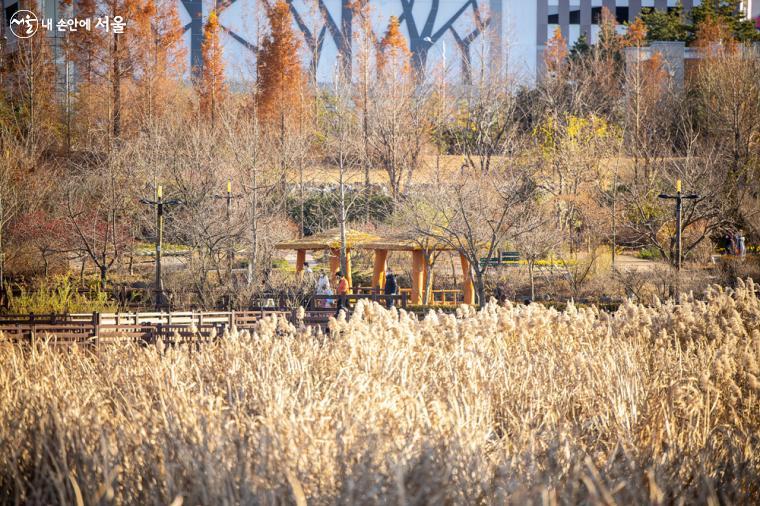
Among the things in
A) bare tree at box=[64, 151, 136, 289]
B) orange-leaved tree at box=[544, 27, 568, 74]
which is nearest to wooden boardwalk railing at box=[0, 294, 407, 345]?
bare tree at box=[64, 151, 136, 289]

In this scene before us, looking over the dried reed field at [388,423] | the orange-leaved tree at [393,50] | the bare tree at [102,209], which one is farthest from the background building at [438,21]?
the dried reed field at [388,423]

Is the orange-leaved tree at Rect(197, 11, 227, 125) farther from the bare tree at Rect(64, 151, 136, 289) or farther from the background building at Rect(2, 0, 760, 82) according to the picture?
the bare tree at Rect(64, 151, 136, 289)

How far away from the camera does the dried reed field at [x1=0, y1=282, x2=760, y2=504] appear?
12.8 feet

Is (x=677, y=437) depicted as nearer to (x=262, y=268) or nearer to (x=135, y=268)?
(x=262, y=268)

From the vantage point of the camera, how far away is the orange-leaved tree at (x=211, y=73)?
123 feet

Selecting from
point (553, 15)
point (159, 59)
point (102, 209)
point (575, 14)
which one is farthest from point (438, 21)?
point (102, 209)

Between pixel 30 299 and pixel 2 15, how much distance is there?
70.7 feet

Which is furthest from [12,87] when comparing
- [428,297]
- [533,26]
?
[533,26]

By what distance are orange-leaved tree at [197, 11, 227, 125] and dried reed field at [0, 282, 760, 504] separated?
31.2 metres

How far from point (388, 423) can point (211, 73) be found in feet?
114

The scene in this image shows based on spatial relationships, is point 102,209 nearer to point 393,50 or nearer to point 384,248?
point 384,248

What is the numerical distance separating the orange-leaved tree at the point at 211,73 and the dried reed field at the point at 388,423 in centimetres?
3119

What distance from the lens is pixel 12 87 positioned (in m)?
34.5

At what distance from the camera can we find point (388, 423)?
4586 millimetres
